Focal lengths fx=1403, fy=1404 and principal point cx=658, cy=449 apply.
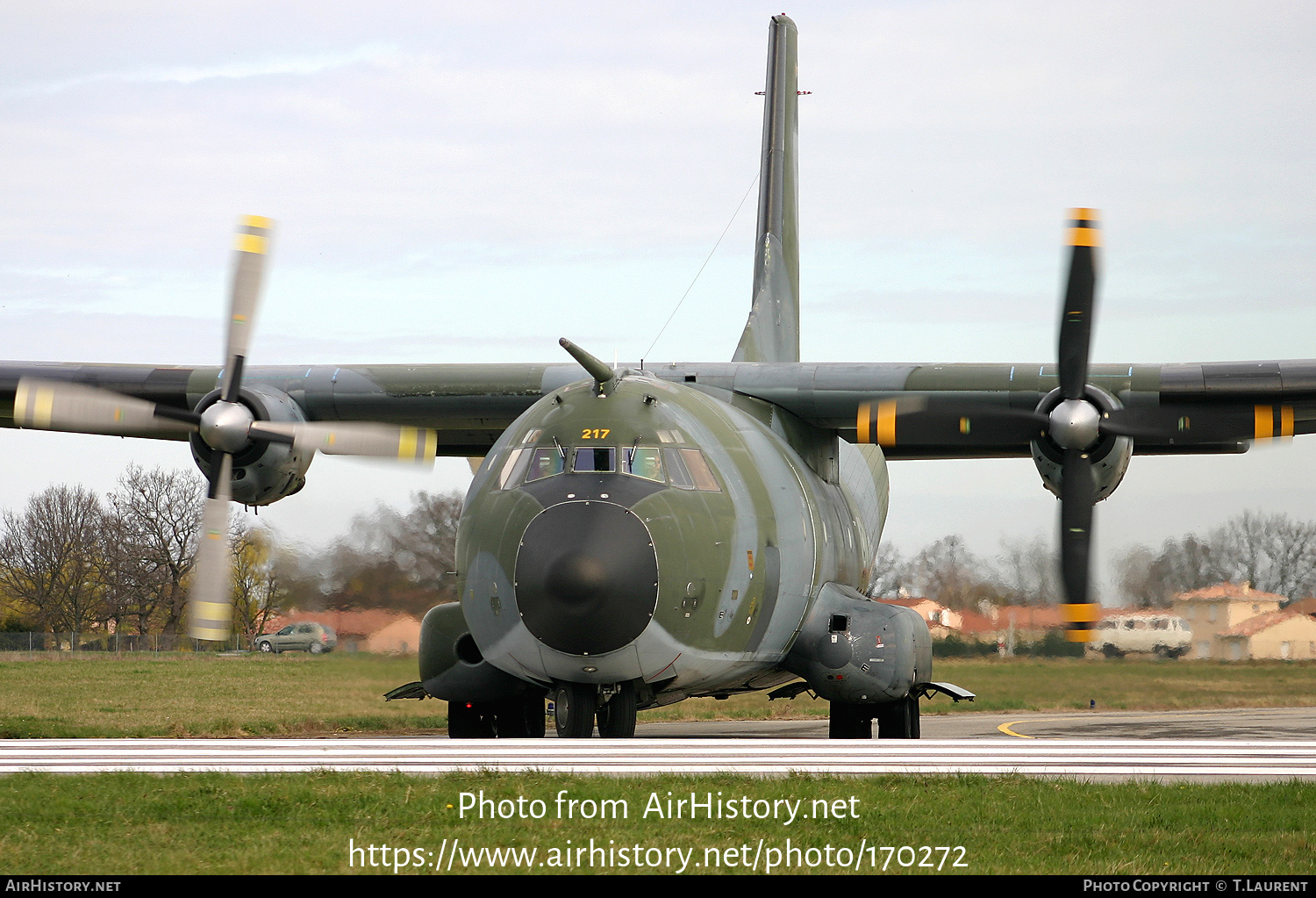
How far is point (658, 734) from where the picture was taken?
59.3 ft

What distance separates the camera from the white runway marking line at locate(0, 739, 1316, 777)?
8867 mm

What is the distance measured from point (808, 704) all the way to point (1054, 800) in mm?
19537

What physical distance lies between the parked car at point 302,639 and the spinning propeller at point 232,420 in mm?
2396

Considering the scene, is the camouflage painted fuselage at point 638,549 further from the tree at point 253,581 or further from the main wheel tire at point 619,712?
the tree at point 253,581

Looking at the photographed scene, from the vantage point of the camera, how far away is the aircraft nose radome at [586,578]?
36.1 feet

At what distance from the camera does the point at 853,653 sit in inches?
565

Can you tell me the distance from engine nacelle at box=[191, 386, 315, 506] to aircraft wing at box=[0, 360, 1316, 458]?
676 millimetres

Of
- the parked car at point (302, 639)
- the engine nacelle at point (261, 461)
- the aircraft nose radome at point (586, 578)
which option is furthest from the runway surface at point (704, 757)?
the parked car at point (302, 639)

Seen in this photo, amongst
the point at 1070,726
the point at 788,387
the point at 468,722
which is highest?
the point at 788,387

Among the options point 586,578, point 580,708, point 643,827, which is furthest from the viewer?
point 580,708

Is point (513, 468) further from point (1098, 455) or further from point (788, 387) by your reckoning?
point (1098, 455)

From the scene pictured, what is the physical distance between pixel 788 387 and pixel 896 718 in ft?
12.5

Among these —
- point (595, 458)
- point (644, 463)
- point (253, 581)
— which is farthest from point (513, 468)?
point (253, 581)
